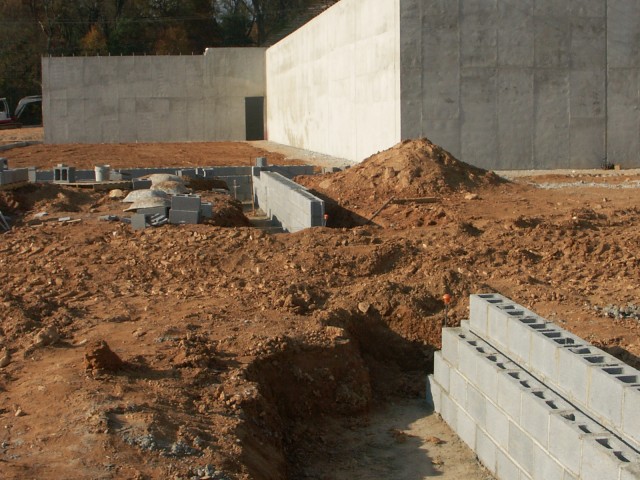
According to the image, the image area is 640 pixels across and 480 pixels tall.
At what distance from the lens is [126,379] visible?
6.30 meters

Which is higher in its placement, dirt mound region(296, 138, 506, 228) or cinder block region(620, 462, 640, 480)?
dirt mound region(296, 138, 506, 228)

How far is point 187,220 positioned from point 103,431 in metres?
7.29

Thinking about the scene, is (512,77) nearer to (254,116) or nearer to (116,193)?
(116,193)

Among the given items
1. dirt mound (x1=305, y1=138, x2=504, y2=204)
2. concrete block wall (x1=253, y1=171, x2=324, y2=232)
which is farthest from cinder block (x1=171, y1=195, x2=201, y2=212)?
dirt mound (x1=305, y1=138, x2=504, y2=204)

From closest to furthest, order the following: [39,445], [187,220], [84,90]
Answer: [39,445] < [187,220] < [84,90]

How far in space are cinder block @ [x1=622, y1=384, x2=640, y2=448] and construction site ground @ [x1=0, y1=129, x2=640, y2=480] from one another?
155cm

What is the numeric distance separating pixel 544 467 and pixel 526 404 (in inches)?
17.1

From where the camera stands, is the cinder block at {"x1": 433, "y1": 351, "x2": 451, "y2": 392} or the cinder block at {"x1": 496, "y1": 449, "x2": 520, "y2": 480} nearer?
the cinder block at {"x1": 496, "y1": 449, "x2": 520, "y2": 480}

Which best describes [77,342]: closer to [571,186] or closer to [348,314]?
[348,314]

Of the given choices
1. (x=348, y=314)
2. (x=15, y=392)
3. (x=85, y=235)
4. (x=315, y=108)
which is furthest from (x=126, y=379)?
(x=315, y=108)

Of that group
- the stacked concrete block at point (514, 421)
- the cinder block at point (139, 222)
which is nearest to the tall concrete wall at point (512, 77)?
the cinder block at point (139, 222)

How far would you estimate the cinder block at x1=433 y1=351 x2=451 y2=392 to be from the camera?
7.21 meters

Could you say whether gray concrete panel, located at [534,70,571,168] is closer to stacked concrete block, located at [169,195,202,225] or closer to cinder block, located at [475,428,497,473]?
stacked concrete block, located at [169,195,202,225]

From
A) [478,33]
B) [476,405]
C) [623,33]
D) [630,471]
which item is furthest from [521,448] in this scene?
[623,33]
